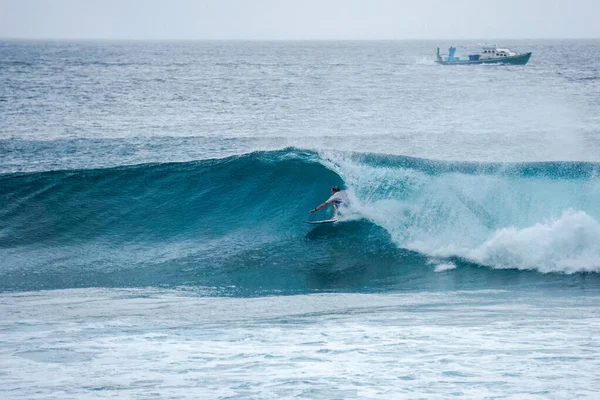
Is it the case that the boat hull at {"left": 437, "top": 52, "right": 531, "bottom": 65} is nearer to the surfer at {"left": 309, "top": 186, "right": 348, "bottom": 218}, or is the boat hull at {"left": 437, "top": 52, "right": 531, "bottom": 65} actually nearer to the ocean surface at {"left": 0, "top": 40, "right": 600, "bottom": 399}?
the ocean surface at {"left": 0, "top": 40, "right": 600, "bottom": 399}

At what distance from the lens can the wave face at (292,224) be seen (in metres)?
12.3

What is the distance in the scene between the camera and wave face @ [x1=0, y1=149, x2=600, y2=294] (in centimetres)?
1228

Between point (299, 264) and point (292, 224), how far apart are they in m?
2.41

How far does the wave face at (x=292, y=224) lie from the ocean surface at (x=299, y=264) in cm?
5

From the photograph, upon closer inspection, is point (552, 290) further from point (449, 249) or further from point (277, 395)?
point (277, 395)

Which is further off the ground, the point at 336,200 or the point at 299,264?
the point at 336,200

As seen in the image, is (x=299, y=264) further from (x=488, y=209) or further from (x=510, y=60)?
(x=510, y=60)

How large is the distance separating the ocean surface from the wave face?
0.05 metres

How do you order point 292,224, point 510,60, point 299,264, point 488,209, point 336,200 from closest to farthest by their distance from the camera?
point 299,264, point 488,209, point 336,200, point 292,224, point 510,60

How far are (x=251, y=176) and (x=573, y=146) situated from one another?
1197 cm

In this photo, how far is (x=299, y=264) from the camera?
43.3 feet

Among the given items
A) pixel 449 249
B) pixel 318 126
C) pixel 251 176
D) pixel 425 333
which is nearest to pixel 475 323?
pixel 425 333

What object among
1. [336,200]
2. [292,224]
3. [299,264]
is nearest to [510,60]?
[292,224]

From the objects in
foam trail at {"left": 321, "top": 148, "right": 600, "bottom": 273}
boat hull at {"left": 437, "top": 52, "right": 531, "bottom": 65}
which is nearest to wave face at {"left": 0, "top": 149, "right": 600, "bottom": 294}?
foam trail at {"left": 321, "top": 148, "right": 600, "bottom": 273}
